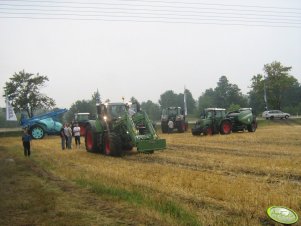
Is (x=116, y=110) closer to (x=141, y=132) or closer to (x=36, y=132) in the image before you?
(x=141, y=132)

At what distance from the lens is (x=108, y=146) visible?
51.9 ft

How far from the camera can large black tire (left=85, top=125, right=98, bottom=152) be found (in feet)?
56.5

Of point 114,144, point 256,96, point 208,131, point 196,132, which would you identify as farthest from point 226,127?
point 256,96

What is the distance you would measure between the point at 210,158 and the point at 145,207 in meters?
6.74

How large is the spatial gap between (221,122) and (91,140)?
10859mm

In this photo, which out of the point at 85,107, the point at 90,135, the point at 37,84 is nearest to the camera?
the point at 90,135

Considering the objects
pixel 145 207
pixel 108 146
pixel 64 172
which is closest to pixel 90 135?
pixel 108 146

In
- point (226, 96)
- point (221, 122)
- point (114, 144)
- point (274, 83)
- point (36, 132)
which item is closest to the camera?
point (114, 144)

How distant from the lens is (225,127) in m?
25.7

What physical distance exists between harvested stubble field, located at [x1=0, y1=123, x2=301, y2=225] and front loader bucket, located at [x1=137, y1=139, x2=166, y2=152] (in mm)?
1225

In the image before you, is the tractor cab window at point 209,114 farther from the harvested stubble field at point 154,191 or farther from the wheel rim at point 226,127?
the harvested stubble field at point 154,191

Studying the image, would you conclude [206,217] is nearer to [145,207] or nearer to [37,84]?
[145,207]

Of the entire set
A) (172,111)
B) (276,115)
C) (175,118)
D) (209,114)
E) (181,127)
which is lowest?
(181,127)

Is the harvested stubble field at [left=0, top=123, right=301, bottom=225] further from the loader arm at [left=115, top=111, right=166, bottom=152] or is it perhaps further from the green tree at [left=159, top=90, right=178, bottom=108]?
the green tree at [left=159, top=90, right=178, bottom=108]
